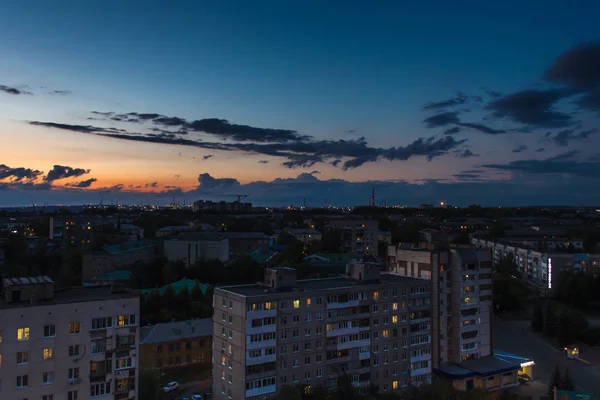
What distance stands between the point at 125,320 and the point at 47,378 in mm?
1754

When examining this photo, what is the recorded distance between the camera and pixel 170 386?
49.4 ft

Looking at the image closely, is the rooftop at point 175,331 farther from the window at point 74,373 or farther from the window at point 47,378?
the window at point 47,378

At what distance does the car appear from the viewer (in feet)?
48.9

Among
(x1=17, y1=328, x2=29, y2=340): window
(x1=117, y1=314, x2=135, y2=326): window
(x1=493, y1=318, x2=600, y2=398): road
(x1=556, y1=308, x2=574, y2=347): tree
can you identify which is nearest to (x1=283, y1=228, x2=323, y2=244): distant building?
(x1=493, y1=318, x2=600, y2=398): road

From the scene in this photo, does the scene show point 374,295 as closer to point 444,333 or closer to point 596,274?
point 444,333

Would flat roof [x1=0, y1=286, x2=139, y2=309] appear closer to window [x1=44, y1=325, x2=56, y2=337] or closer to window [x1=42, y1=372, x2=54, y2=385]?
window [x1=44, y1=325, x2=56, y2=337]

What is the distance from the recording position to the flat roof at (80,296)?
9977mm

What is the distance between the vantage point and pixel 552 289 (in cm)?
3130

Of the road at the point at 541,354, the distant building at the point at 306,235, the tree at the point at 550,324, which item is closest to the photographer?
the road at the point at 541,354

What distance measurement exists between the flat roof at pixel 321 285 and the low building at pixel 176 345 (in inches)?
155

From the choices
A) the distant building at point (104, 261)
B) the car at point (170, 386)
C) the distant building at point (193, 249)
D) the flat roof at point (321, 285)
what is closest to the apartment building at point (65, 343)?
the flat roof at point (321, 285)

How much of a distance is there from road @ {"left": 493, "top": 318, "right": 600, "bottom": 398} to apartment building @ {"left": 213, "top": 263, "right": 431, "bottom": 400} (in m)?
5.49

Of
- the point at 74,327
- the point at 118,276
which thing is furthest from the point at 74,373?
the point at 118,276

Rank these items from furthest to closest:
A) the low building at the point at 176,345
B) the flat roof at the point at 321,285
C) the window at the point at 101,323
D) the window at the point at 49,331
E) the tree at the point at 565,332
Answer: the tree at the point at 565,332 < the low building at the point at 176,345 < the flat roof at the point at 321,285 < the window at the point at 101,323 < the window at the point at 49,331
